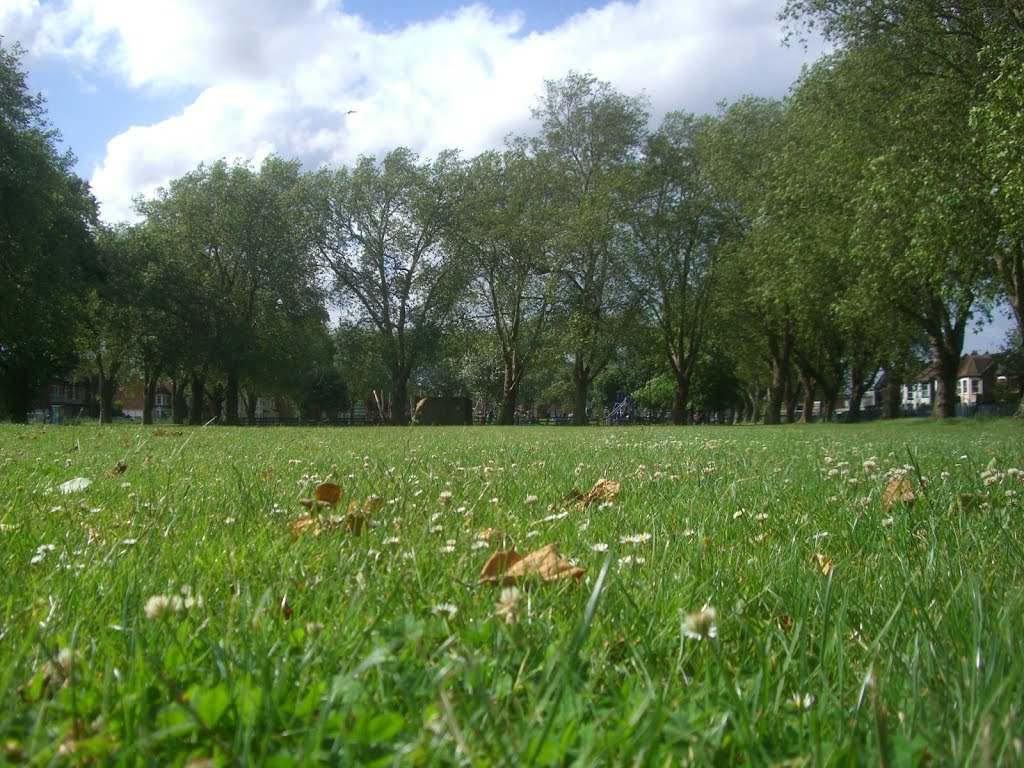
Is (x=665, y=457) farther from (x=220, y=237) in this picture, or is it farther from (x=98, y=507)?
(x=220, y=237)

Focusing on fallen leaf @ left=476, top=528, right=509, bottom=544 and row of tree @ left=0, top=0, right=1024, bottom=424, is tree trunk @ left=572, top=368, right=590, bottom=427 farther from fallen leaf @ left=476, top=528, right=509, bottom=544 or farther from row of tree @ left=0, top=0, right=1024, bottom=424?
fallen leaf @ left=476, top=528, right=509, bottom=544

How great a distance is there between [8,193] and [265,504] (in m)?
32.6

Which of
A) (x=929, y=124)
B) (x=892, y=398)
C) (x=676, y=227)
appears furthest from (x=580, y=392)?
(x=929, y=124)

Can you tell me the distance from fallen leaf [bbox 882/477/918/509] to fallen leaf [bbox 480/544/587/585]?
224cm

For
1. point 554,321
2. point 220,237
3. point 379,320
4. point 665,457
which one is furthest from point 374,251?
point 665,457

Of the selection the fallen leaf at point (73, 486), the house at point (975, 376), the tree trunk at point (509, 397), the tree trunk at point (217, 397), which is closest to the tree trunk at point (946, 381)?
the tree trunk at point (509, 397)

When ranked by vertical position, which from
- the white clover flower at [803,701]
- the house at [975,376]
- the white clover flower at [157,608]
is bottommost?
the white clover flower at [803,701]

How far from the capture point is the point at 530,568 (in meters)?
1.95

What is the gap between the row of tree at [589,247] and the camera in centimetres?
2225

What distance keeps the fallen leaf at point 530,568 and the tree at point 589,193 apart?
4003 centimetres

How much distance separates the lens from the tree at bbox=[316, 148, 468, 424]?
160 ft

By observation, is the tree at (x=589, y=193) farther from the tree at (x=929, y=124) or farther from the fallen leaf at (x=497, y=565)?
the fallen leaf at (x=497, y=565)

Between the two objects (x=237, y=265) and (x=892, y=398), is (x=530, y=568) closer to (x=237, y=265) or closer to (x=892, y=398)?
(x=237, y=265)

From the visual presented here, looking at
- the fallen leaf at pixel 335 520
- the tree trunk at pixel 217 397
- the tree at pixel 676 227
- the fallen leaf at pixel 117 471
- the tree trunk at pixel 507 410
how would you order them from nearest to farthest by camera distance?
the fallen leaf at pixel 335 520
the fallen leaf at pixel 117 471
the tree at pixel 676 227
the tree trunk at pixel 507 410
the tree trunk at pixel 217 397
